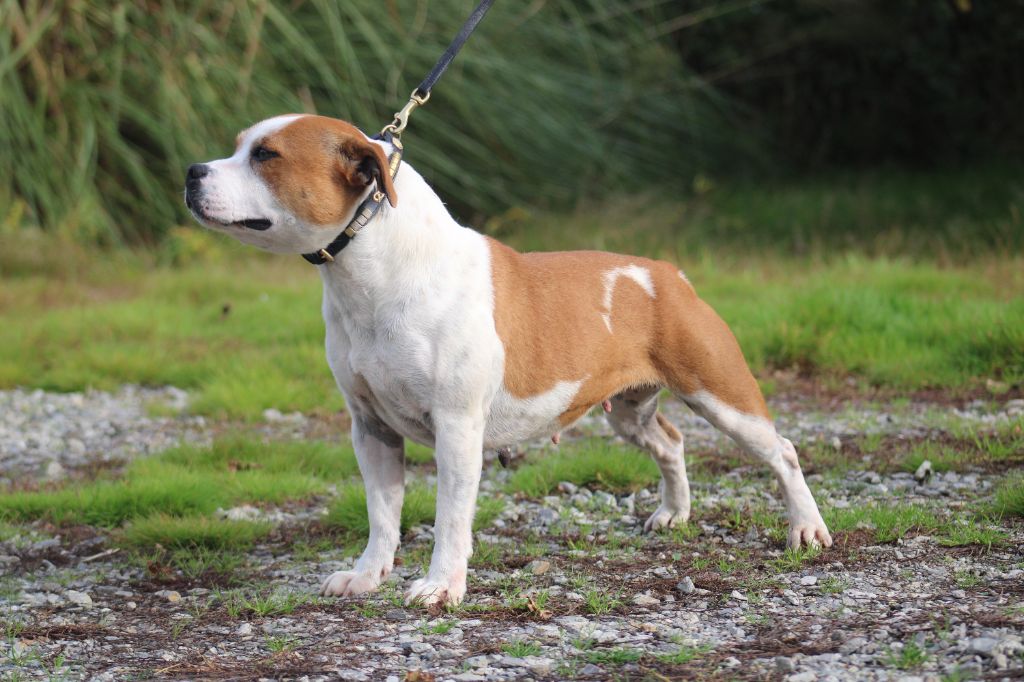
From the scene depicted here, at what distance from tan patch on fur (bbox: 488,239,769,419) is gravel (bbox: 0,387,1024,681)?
24.6 inches

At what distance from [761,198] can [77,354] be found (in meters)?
7.81

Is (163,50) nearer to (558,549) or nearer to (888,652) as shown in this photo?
(558,549)

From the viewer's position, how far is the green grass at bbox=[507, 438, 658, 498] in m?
5.42

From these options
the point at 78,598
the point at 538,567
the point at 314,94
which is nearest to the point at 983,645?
the point at 538,567

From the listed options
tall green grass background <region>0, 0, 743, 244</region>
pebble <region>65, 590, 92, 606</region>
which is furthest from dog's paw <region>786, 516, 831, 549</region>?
tall green grass background <region>0, 0, 743, 244</region>

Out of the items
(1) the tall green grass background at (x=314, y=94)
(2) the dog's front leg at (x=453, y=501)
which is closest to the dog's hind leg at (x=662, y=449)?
(2) the dog's front leg at (x=453, y=501)

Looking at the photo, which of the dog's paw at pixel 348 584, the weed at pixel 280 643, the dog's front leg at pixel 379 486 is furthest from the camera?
the dog's front leg at pixel 379 486

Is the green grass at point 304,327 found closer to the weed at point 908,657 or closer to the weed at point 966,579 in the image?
the weed at point 966,579

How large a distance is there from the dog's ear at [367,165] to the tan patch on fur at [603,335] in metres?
0.55

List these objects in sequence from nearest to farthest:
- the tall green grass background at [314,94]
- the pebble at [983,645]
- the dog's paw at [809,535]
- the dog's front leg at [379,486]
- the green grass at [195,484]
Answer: the pebble at [983,645], the dog's front leg at [379,486], the dog's paw at [809,535], the green grass at [195,484], the tall green grass background at [314,94]

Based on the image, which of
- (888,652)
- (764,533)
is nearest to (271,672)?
(888,652)

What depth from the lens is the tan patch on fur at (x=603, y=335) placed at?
4.27 metres

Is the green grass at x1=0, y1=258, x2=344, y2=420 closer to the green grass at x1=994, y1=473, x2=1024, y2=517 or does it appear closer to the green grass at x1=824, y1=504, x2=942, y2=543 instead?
the green grass at x1=824, y1=504, x2=942, y2=543

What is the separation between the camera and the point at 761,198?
43.5ft
